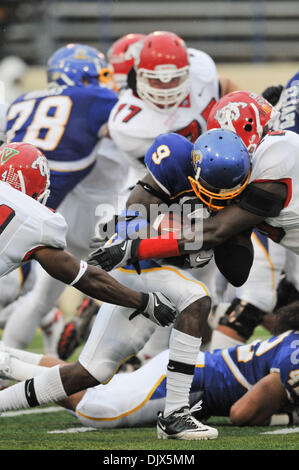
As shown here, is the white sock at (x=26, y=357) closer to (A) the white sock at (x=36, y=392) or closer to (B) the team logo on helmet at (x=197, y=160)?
(A) the white sock at (x=36, y=392)

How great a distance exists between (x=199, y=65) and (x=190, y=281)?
1.82 metres

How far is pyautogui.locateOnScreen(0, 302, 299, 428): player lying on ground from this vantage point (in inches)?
133

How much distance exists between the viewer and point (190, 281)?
127 inches

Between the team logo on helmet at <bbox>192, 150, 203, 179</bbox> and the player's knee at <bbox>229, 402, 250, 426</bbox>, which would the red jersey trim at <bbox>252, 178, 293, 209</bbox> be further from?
the player's knee at <bbox>229, 402, 250, 426</bbox>

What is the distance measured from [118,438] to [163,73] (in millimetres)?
1941

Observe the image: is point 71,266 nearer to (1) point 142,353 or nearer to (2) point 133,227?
(2) point 133,227

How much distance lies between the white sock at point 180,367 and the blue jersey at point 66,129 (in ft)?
5.93

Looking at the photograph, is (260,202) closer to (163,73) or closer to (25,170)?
(25,170)

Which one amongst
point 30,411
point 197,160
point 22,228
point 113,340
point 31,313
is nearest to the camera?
point 22,228

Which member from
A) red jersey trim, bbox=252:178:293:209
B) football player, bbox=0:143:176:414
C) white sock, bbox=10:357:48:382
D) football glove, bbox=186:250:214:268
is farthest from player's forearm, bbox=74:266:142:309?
red jersey trim, bbox=252:178:293:209

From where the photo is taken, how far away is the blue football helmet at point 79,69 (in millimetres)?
5164

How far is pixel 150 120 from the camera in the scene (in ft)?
14.7

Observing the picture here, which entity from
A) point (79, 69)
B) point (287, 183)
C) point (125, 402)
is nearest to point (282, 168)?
point (287, 183)

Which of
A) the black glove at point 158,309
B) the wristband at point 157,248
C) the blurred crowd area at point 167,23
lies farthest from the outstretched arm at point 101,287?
the blurred crowd area at point 167,23
